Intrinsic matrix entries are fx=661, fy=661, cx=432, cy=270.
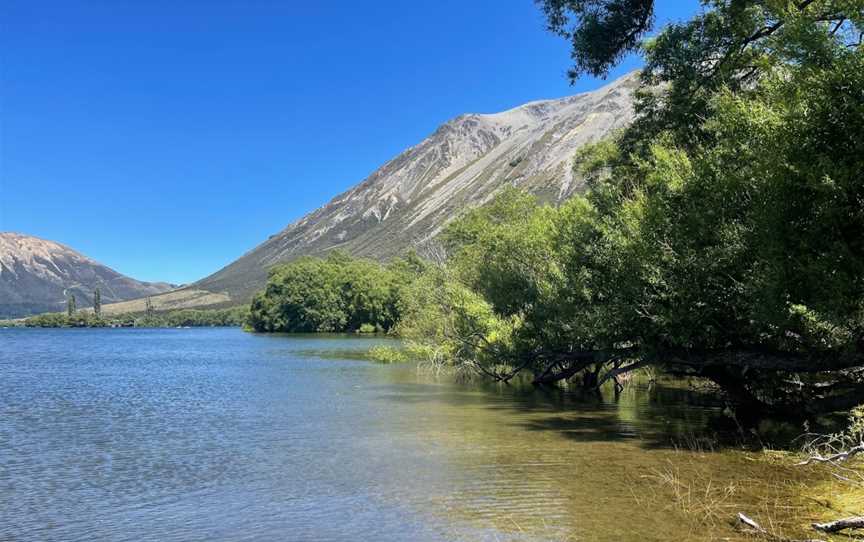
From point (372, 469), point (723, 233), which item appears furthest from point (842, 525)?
point (372, 469)

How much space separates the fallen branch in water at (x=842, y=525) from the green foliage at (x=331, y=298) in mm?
128806

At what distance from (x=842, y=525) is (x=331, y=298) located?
474 ft

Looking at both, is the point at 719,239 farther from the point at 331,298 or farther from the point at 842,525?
the point at 331,298

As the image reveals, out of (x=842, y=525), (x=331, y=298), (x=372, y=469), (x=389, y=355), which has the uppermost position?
(x=331, y=298)

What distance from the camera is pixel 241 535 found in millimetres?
14078

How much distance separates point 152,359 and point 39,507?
63.9 m

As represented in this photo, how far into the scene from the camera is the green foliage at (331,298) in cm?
14662

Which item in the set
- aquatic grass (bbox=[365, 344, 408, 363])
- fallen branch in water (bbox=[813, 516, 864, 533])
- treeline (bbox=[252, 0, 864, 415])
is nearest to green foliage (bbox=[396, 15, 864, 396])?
treeline (bbox=[252, 0, 864, 415])

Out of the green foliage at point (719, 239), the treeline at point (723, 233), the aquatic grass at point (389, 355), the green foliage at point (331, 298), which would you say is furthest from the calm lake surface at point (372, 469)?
the green foliage at point (331, 298)

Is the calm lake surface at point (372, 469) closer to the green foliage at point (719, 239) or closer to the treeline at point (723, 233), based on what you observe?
the treeline at point (723, 233)

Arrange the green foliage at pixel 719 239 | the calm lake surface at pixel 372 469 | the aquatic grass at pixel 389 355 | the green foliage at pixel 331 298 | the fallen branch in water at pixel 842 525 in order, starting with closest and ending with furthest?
the fallen branch in water at pixel 842 525 → the green foliage at pixel 719 239 → the calm lake surface at pixel 372 469 → the aquatic grass at pixel 389 355 → the green foliage at pixel 331 298

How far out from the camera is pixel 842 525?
12.2 meters

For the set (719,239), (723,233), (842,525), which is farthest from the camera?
(719,239)

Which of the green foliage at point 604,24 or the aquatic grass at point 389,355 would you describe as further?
the aquatic grass at point 389,355
